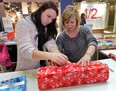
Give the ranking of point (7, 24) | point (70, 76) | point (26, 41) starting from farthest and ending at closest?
1. point (7, 24)
2. point (26, 41)
3. point (70, 76)

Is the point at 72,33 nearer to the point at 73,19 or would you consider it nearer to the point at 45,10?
the point at 73,19

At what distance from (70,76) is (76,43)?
58 cm

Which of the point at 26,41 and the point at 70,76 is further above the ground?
the point at 26,41

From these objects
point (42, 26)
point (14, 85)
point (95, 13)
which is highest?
point (95, 13)

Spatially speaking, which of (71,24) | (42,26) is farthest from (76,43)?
(42,26)

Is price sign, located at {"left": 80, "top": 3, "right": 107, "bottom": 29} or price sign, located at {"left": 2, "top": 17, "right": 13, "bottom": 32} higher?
price sign, located at {"left": 80, "top": 3, "right": 107, "bottom": 29}

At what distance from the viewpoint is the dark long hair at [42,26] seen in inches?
42.9

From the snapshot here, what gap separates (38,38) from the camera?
1146mm

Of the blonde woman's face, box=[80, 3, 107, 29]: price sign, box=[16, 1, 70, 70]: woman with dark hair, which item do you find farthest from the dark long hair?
box=[80, 3, 107, 29]: price sign

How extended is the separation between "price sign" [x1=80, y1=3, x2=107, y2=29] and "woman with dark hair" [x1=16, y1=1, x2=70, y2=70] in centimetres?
275

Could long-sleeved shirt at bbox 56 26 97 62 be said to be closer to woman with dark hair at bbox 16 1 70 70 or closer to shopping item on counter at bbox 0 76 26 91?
woman with dark hair at bbox 16 1 70 70

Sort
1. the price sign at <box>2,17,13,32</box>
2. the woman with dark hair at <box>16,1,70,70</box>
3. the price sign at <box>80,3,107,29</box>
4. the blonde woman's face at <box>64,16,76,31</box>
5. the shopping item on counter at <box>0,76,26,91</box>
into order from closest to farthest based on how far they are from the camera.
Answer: the shopping item on counter at <box>0,76,26,91</box>, the woman with dark hair at <box>16,1,70,70</box>, the blonde woman's face at <box>64,16,76,31</box>, the price sign at <box>2,17,13,32</box>, the price sign at <box>80,3,107,29</box>

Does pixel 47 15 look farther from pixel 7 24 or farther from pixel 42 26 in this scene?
pixel 7 24

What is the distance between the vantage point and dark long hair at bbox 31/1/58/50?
3.58ft
